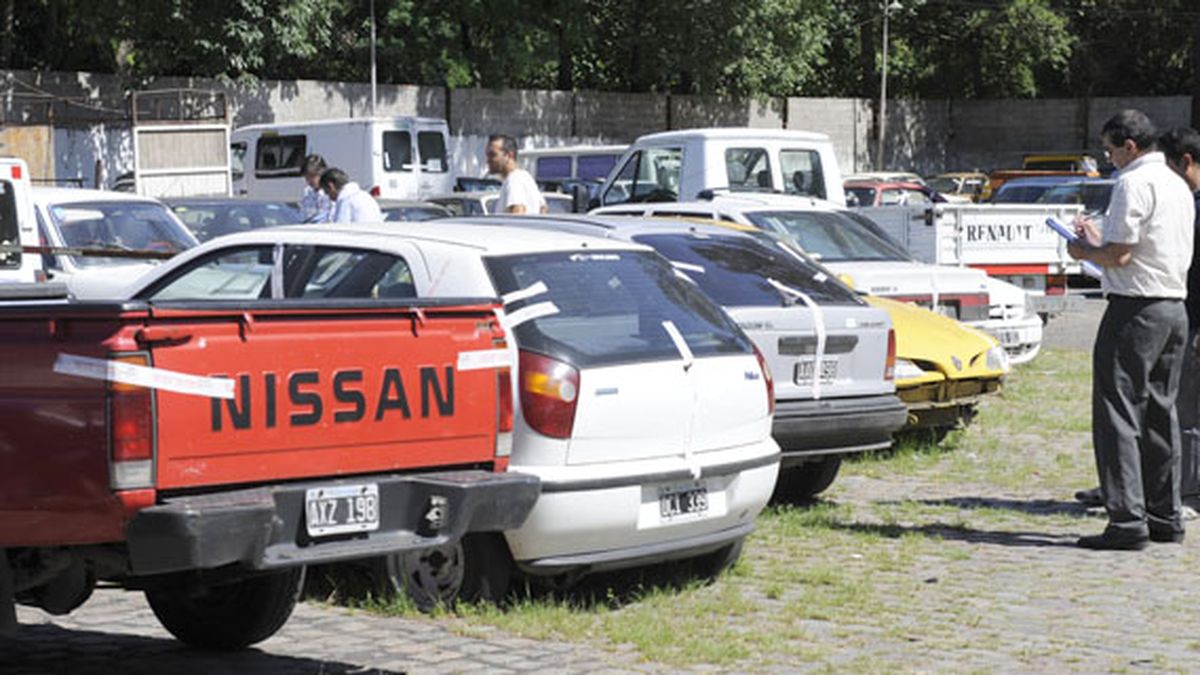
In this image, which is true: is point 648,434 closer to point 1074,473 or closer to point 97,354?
point 97,354

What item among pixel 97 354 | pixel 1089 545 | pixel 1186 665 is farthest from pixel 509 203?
pixel 97 354

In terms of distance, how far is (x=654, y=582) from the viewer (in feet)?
28.7

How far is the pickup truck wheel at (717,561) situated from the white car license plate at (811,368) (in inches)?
69.7

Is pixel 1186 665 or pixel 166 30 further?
pixel 166 30

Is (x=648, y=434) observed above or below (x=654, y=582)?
above

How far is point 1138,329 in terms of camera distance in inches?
380

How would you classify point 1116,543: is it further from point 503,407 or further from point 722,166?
point 722,166

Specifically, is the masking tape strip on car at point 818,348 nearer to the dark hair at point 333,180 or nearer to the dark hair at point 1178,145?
the dark hair at point 1178,145

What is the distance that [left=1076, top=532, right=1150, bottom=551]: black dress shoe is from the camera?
9.77 meters

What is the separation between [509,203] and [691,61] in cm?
3832

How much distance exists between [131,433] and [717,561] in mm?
3933

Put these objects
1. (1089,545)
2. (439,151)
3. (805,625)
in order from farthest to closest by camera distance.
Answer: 1. (439,151)
2. (1089,545)
3. (805,625)

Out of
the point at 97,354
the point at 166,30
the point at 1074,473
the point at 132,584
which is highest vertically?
the point at 166,30

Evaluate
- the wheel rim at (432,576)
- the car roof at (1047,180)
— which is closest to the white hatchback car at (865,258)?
the wheel rim at (432,576)
